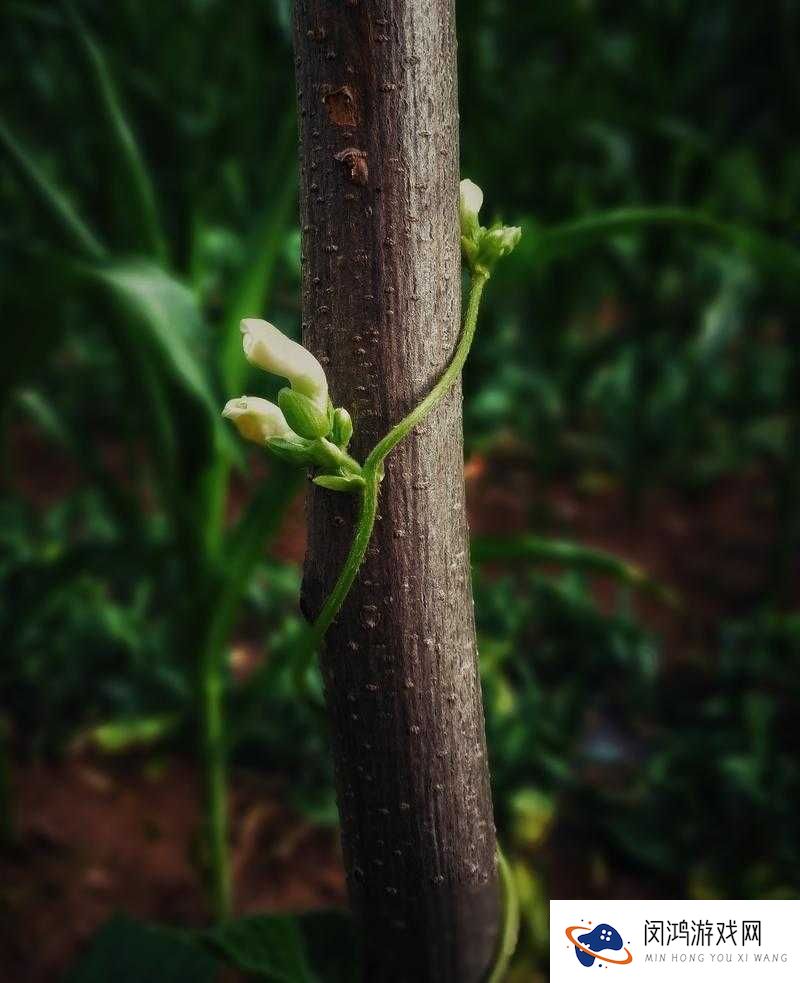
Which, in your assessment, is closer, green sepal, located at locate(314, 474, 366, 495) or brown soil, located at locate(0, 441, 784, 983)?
green sepal, located at locate(314, 474, 366, 495)

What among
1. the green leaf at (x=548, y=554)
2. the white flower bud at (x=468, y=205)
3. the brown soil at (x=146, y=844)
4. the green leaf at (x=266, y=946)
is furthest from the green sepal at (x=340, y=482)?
the brown soil at (x=146, y=844)

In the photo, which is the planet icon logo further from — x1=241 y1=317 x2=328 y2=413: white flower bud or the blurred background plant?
x1=241 y1=317 x2=328 y2=413: white flower bud

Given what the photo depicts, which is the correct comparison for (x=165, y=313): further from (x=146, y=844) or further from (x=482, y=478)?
(x=482, y=478)

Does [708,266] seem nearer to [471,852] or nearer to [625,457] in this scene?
[625,457]

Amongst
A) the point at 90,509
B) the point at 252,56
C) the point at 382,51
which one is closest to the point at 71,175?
the point at 252,56

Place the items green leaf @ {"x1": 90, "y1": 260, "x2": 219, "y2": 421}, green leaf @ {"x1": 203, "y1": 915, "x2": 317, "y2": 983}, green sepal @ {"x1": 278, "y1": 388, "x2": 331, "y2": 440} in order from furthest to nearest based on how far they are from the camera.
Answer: green leaf @ {"x1": 90, "y1": 260, "x2": 219, "y2": 421} < green leaf @ {"x1": 203, "y1": 915, "x2": 317, "y2": 983} < green sepal @ {"x1": 278, "y1": 388, "x2": 331, "y2": 440}

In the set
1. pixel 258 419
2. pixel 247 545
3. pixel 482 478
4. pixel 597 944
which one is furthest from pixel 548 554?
pixel 482 478

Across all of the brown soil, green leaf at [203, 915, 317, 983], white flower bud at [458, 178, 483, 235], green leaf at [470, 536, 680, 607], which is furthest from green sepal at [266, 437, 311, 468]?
the brown soil
